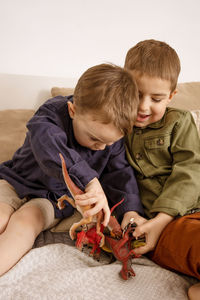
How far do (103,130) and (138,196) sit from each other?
0.31 metres

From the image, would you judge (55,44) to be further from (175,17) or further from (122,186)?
(122,186)

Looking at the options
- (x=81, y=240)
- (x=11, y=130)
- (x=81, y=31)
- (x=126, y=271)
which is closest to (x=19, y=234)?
(x=81, y=240)

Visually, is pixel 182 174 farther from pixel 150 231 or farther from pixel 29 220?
pixel 29 220

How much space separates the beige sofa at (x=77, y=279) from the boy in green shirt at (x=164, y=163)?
49mm

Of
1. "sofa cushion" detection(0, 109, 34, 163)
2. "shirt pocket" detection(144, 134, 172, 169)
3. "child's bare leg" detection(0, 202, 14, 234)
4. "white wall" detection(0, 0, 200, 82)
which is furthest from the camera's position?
"white wall" detection(0, 0, 200, 82)

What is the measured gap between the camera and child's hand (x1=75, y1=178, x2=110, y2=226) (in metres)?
0.70

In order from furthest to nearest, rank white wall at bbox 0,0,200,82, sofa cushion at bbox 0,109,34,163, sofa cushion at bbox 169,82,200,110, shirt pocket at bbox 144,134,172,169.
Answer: white wall at bbox 0,0,200,82, sofa cushion at bbox 169,82,200,110, sofa cushion at bbox 0,109,34,163, shirt pocket at bbox 144,134,172,169

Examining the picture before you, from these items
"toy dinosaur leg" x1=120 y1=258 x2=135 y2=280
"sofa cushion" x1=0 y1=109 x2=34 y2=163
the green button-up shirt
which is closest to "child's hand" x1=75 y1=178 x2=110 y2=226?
"toy dinosaur leg" x1=120 y1=258 x2=135 y2=280

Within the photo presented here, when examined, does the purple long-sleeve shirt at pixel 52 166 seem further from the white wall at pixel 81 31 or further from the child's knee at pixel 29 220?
the white wall at pixel 81 31

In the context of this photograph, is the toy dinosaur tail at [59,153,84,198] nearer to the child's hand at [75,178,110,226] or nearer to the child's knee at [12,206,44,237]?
the child's hand at [75,178,110,226]

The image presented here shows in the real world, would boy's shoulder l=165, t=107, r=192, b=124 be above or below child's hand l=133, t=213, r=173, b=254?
above

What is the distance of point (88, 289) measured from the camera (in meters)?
0.66

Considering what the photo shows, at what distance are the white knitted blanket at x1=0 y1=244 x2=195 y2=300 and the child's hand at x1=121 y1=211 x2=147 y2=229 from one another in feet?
0.37

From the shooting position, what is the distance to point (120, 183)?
99 cm
